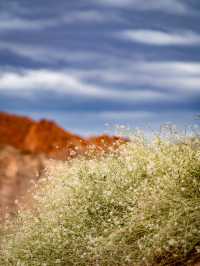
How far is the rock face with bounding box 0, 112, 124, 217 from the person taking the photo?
15.5m

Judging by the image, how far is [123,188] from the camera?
673 centimetres

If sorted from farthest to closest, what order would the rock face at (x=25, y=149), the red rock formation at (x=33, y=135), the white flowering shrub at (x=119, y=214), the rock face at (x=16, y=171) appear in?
the red rock formation at (x=33, y=135), the rock face at (x=25, y=149), the rock face at (x=16, y=171), the white flowering shrub at (x=119, y=214)

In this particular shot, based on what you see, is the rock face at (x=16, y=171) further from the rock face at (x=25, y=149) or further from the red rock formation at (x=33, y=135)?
the red rock formation at (x=33, y=135)

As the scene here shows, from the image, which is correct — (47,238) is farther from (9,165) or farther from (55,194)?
(9,165)

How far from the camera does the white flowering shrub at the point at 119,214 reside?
19.2 ft

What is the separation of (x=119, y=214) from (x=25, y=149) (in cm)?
1289

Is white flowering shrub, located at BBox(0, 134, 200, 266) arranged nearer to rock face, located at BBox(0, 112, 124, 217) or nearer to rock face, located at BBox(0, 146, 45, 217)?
rock face, located at BBox(0, 112, 124, 217)

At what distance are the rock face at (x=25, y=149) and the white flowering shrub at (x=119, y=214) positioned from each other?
662 centimetres

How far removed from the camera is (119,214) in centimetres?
659

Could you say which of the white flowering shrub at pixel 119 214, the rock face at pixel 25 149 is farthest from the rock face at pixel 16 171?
the white flowering shrub at pixel 119 214

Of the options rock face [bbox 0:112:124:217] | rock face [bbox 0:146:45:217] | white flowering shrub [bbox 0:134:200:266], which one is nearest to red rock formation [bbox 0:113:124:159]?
rock face [bbox 0:112:124:217]

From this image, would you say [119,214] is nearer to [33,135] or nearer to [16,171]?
[16,171]

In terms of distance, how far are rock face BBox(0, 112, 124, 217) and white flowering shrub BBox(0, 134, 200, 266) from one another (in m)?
6.62

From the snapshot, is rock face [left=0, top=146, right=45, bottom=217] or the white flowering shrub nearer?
the white flowering shrub
